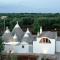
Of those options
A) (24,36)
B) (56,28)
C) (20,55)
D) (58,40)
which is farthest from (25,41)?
(56,28)

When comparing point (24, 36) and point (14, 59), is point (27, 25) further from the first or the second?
point (14, 59)

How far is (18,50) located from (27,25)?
14326mm

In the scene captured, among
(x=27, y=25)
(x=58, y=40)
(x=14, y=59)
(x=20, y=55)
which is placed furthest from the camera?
(x=27, y=25)

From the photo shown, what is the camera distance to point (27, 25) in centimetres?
3089

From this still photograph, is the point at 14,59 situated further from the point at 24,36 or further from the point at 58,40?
the point at 58,40

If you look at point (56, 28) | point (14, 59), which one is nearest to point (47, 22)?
point (56, 28)

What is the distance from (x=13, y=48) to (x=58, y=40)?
3582 mm

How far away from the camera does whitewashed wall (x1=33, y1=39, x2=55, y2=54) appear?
54.5ft

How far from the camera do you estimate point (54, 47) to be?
656 inches

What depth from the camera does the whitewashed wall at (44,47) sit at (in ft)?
54.5

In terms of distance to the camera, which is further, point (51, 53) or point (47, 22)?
point (47, 22)

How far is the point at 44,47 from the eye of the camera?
54.8 feet

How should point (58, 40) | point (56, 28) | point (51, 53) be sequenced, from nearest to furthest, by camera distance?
point (51, 53) < point (58, 40) < point (56, 28)

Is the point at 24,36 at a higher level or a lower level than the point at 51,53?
higher
